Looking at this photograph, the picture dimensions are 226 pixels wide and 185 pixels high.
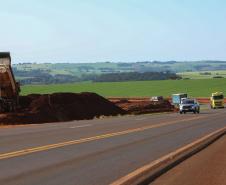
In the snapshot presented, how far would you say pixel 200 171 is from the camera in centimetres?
1420

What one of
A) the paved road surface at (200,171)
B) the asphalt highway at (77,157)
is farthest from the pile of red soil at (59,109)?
the paved road surface at (200,171)

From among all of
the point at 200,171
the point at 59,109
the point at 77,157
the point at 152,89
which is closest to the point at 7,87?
the point at 59,109

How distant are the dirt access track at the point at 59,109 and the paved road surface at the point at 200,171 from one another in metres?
26.7

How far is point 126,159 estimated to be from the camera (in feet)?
53.9

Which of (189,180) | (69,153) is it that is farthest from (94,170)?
(69,153)

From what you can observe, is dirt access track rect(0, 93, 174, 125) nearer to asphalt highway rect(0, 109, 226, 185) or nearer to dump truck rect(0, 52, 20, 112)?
dump truck rect(0, 52, 20, 112)

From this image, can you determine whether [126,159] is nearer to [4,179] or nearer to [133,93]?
[4,179]

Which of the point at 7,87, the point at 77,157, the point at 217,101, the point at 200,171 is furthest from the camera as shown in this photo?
the point at 217,101

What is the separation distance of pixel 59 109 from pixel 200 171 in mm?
41009

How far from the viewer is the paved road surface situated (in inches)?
489

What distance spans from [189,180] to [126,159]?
4.03 m

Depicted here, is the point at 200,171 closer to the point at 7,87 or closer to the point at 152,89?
the point at 7,87

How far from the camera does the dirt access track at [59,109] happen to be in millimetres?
45609

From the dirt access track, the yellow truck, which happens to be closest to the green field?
the yellow truck
